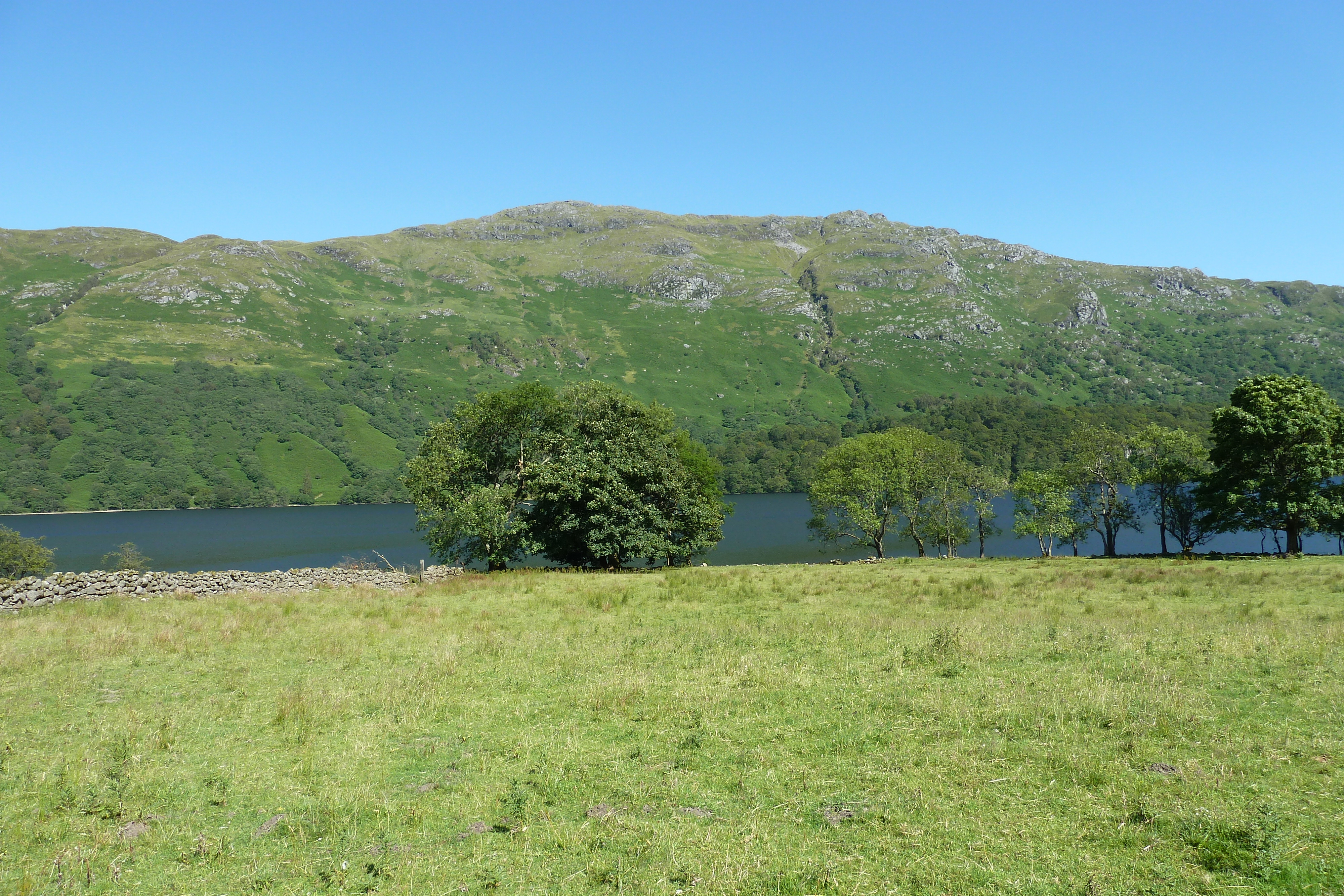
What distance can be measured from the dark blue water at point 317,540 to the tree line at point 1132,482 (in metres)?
10.2

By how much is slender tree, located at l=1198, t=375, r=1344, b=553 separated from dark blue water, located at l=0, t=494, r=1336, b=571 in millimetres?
28074

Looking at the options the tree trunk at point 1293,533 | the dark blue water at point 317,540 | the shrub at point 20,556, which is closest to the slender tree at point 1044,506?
the dark blue water at point 317,540

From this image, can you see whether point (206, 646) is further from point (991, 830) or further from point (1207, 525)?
point (1207, 525)

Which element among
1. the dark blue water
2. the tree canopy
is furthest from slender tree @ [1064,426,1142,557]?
the tree canopy

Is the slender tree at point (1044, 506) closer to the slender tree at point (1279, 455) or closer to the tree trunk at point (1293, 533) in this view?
the slender tree at point (1279, 455)

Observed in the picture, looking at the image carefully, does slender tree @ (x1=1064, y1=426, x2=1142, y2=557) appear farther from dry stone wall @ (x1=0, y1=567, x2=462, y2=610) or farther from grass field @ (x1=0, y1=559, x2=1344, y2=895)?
dry stone wall @ (x1=0, y1=567, x2=462, y2=610)

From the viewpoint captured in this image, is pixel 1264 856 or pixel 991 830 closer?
pixel 1264 856

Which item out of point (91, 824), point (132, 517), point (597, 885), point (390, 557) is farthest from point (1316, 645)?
point (132, 517)

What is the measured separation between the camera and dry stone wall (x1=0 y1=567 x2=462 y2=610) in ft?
96.9

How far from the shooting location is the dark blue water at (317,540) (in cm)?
10088

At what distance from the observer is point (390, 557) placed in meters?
98.8

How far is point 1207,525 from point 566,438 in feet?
169

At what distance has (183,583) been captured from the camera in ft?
113

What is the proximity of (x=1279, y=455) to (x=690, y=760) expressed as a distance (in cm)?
5784
